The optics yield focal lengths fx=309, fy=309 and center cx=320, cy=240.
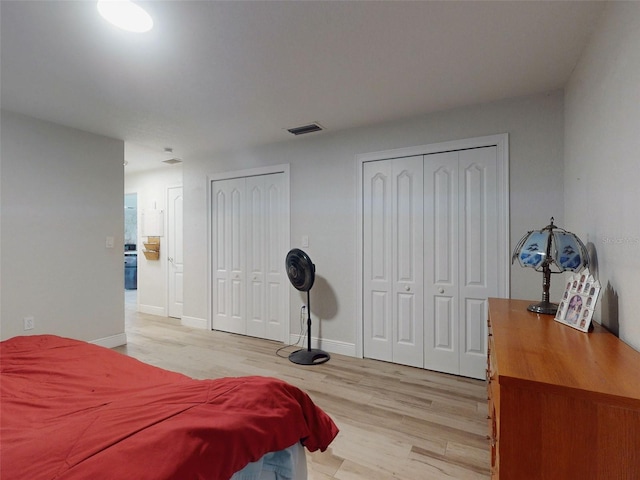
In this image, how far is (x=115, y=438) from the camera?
2.77ft

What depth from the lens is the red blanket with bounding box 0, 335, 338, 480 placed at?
774mm

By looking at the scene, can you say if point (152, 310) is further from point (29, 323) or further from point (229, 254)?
point (29, 323)

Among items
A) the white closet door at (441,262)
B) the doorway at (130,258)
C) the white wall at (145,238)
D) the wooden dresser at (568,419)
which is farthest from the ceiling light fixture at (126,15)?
the doorway at (130,258)

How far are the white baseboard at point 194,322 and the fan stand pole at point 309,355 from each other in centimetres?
171

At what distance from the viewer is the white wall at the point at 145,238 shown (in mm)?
5125

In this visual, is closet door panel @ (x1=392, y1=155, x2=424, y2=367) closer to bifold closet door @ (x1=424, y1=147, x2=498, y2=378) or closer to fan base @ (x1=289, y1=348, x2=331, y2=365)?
bifold closet door @ (x1=424, y1=147, x2=498, y2=378)

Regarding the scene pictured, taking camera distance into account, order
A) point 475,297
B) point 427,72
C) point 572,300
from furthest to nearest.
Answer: point 475,297 < point 427,72 < point 572,300

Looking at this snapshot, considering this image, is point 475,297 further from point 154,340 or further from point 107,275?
point 107,275

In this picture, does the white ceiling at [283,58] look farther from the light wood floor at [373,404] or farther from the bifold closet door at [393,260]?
the light wood floor at [373,404]

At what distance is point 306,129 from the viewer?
10.8 ft

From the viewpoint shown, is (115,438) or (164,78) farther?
(164,78)

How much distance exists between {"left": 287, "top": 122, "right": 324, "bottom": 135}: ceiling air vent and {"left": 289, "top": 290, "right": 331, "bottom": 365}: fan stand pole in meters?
1.72

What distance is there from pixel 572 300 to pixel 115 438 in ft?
6.10

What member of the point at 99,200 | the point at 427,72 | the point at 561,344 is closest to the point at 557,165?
the point at 427,72
